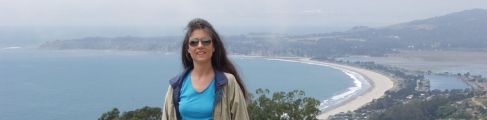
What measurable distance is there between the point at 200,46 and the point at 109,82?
29789 millimetres

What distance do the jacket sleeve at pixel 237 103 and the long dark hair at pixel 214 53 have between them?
0.28 feet

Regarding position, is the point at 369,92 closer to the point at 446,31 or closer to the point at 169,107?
the point at 169,107

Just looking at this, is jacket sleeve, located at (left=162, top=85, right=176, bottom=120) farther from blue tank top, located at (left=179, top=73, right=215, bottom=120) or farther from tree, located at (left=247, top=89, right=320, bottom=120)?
tree, located at (left=247, top=89, right=320, bottom=120)

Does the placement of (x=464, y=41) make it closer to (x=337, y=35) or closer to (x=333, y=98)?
(x=337, y=35)

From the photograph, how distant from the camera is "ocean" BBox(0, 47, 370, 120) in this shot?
20.7 meters

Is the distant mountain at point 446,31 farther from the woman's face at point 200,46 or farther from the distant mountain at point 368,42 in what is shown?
the woman's face at point 200,46

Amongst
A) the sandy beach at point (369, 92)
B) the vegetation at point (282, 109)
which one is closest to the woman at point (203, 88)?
the vegetation at point (282, 109)

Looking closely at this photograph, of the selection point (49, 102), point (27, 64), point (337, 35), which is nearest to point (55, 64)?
point (27, 64)

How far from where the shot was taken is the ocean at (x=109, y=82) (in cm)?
2073

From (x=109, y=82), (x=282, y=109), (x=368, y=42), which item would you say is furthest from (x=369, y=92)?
(x=368, y=42)

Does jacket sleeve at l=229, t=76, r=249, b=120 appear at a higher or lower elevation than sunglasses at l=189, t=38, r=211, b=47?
lower

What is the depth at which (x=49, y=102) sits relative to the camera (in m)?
22.1

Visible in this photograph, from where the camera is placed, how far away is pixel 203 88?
1.39 meters

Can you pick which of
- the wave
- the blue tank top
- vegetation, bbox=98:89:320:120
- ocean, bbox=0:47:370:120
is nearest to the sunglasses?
the blue tank top
